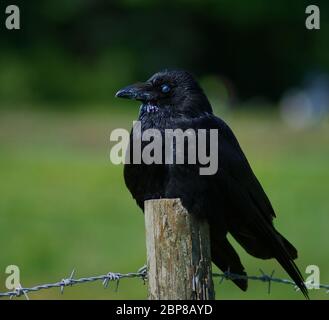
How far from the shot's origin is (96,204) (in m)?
12.2

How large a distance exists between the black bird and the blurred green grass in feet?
10.6

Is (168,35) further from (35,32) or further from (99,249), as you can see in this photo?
(99,249)

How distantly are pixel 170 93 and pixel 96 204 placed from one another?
22.7 ft

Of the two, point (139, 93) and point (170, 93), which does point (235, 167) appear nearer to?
point (170, 93)

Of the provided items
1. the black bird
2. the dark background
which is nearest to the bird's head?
the black bird

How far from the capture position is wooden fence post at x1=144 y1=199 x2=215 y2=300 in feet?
13.3

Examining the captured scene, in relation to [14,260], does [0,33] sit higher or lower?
higher

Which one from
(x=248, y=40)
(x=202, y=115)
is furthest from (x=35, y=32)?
(x=202, y=115)

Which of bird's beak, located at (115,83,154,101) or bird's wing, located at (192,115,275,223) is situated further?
bird's beak, located at (115,83,154,101)

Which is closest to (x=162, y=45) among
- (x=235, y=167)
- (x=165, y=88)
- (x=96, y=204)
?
(x=96, y=204)

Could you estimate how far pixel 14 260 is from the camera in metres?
9.76

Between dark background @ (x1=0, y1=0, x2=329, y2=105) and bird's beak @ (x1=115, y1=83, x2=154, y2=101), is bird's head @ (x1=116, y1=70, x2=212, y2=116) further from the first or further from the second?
dark background @ (x1=0, y1=0, x2=329, y2=105)

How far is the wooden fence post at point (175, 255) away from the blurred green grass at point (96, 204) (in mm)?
4372

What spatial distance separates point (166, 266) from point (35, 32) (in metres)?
Result: 25.1
